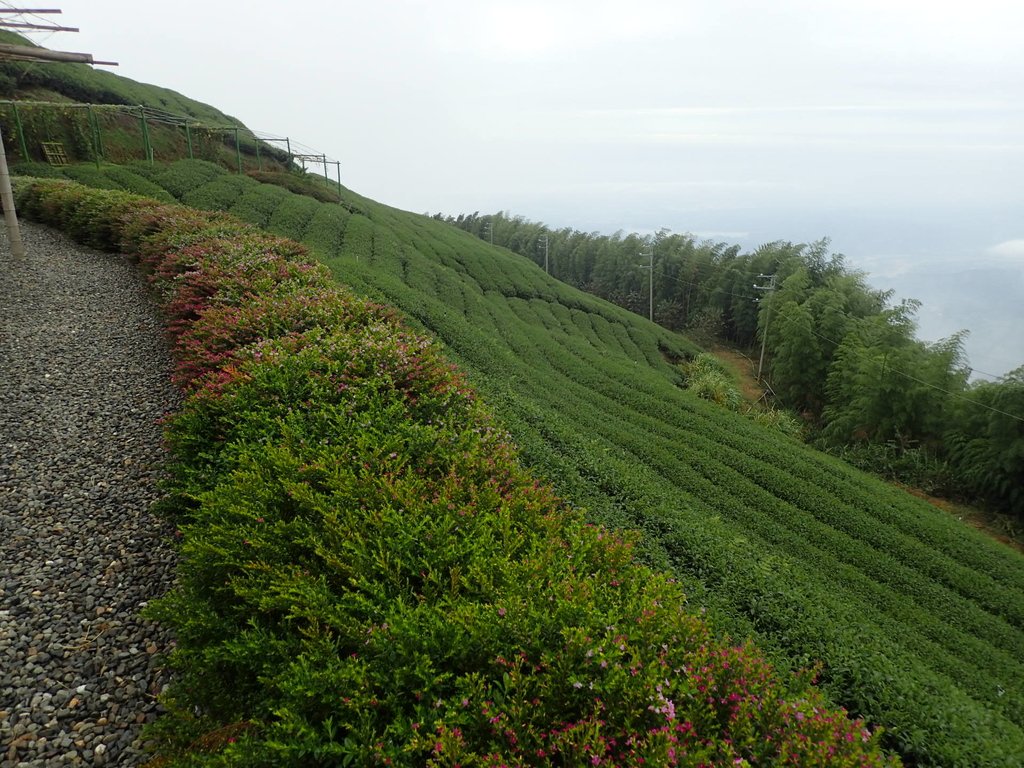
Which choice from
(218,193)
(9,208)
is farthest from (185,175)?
(9,208)

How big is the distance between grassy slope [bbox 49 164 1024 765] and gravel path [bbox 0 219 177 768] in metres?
4.83

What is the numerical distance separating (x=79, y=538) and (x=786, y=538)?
11.3 meters

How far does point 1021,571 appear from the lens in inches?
494

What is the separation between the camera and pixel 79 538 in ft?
15.6

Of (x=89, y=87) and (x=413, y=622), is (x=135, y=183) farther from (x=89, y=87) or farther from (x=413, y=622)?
(x=413, y=622)

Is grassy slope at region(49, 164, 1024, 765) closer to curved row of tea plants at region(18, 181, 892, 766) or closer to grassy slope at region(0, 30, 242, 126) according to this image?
curved row of tea plants at region(18, 181, 892, 766)

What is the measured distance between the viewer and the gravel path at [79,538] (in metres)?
3.27

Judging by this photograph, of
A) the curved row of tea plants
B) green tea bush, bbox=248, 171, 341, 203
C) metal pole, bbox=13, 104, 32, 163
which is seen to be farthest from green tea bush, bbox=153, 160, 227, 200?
the curved row of tea plants

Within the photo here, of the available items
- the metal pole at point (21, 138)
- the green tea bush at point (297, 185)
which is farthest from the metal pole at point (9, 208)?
the green tea bush at point (297, 185)

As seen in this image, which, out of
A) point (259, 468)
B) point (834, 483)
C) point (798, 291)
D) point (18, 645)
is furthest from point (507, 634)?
point (798, 291)

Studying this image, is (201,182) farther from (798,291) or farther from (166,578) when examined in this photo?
(798,291)

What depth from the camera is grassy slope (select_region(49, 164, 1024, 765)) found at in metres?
5.46

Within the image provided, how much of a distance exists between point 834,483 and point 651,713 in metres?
14.1

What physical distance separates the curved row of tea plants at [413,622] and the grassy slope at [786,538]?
2.58 m
